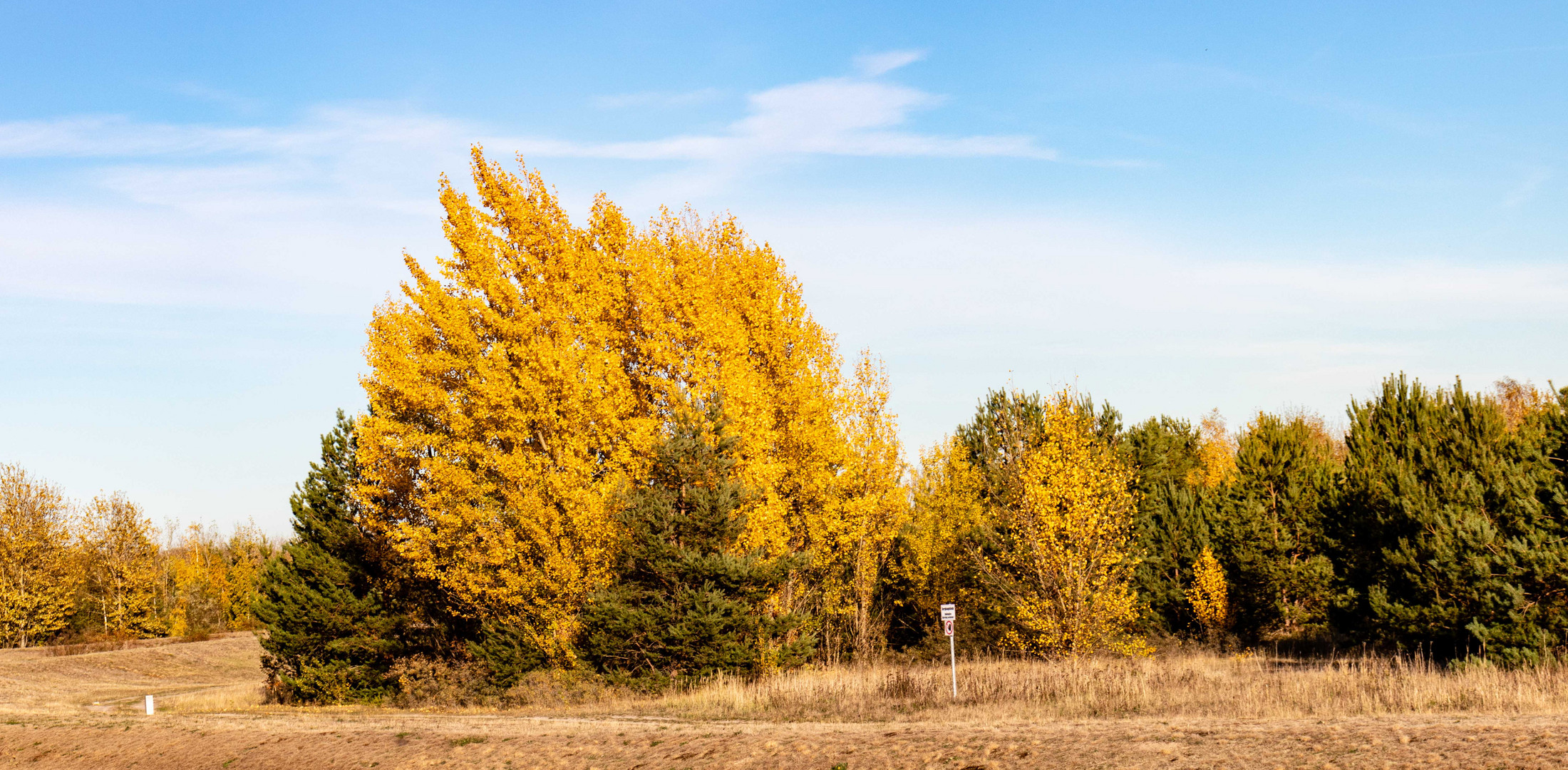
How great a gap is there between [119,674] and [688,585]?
34.2 metres

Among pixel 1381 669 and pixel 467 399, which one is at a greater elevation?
pixel 467 399

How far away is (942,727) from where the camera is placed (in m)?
15.4

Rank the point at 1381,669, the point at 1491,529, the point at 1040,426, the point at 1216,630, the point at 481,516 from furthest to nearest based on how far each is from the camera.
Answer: the point at 1216,630 < the point at 1040,426 < the point at 481,516 < the point at 1491,529 < the point at 1381,669

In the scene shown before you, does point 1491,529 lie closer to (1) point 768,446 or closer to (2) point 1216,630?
(2) point 1216,630

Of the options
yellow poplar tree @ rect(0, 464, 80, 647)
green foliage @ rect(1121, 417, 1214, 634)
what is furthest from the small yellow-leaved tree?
yellow poplar tree @ rect(0, 464, 80, 647)

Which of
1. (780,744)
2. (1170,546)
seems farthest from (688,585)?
(1170,546)

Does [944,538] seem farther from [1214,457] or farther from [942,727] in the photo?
[1214,457]

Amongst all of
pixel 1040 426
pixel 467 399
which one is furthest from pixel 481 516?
pixel 1040 426

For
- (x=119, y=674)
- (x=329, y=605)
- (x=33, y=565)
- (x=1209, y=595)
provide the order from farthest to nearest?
(x=33, y=565)
(x=119, y=674)
(x=1209, y=595)
(x=329, y=605)

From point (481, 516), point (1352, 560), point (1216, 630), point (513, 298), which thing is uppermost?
point (513, 298)

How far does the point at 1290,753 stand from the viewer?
11641 millimetres

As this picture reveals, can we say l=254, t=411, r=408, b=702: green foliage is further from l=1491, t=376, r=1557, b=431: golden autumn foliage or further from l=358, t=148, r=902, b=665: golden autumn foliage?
l=1491, t=376, r=1557, b=431: golden autumn foliage

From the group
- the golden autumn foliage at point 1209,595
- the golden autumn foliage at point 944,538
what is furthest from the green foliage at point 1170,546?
the golden autumn foliage at point 944,538

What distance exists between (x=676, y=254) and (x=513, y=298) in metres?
4.69
